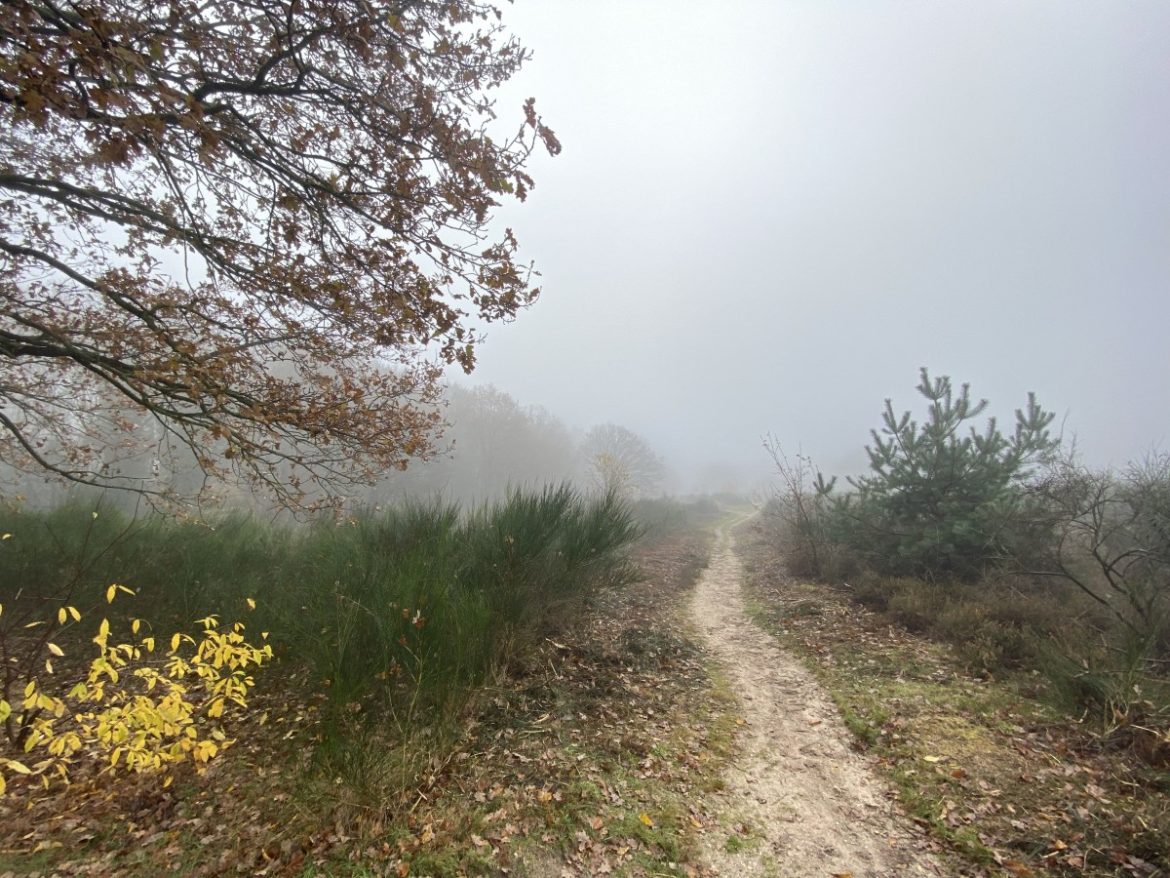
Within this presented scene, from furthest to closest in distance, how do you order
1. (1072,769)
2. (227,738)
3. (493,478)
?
1. (493,478)
2. (227,738)
3. (1072,769)

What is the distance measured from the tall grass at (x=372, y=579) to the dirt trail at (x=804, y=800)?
8.23 ft

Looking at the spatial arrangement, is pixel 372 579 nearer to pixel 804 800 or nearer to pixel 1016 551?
pixel 804 800

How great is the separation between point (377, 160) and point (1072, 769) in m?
8.01

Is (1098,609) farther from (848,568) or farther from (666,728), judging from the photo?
(666,728)

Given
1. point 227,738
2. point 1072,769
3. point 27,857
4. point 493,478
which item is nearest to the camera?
point 27,857

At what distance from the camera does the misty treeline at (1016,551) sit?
5600mm

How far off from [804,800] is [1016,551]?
24.3ft

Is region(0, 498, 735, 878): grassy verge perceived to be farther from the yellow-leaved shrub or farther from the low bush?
the yellow-leaved shrub

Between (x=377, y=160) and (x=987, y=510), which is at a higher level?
(x=377, y=160)

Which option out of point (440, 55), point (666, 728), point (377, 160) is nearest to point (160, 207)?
point (377, 160)

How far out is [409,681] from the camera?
181 inches

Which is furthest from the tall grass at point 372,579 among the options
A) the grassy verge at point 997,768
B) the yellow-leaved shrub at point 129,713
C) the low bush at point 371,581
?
the grassy verge at point 997,768

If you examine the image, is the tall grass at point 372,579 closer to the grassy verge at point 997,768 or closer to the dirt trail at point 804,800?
the dirt trail at point 804,800

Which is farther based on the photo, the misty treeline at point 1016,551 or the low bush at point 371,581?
the misty treeline at point 1016,551
